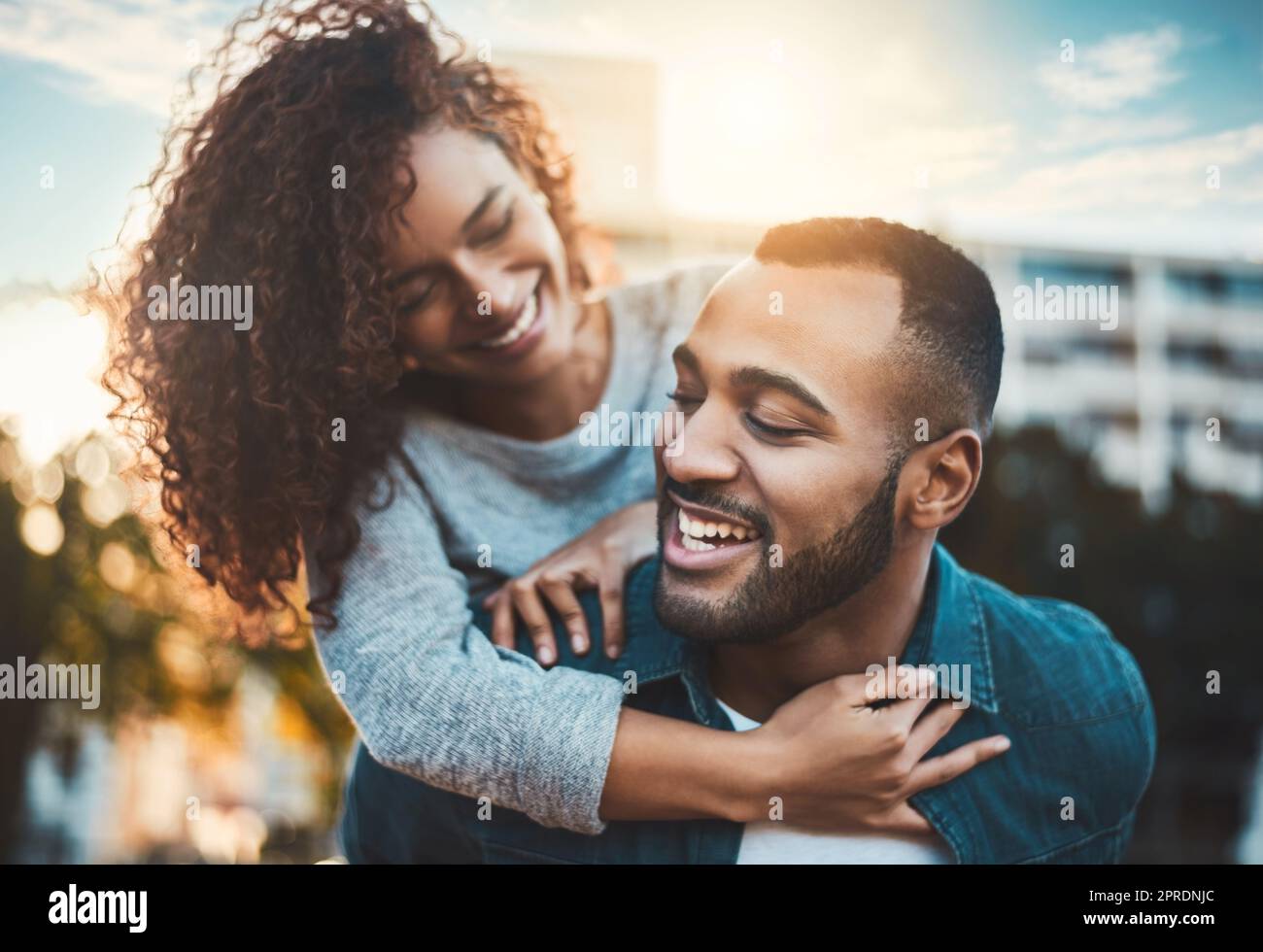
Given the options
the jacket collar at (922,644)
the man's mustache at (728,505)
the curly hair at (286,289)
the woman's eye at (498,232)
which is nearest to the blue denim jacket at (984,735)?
the jacket collar at (922,644)

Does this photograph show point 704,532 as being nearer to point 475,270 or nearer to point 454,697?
point 454,697

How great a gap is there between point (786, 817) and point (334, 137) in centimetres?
178

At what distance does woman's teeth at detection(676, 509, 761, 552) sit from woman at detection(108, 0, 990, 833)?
0.22 meters

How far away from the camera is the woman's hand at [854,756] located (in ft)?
7.87

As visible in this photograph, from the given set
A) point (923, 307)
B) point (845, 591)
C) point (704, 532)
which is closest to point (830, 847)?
point (845, 591)

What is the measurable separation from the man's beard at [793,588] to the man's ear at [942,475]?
0.17 ft

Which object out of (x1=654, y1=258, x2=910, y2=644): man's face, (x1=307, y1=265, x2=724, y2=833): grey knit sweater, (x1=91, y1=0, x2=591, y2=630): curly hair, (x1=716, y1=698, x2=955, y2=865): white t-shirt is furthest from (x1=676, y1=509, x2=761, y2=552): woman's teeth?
(x1=91, y1=0, x2=591, y2=630): curly hair

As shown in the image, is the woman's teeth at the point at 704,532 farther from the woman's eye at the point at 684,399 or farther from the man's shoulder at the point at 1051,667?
the man's shoulder at the point at 1051,667

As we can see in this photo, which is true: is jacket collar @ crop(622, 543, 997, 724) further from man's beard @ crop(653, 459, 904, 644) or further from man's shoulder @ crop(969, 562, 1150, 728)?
man's beard @ crop(653, 459, 904, 644)

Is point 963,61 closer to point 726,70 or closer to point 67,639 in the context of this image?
point 726,70

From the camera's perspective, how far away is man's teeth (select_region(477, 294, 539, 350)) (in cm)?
266

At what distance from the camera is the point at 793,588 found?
2.46 meters

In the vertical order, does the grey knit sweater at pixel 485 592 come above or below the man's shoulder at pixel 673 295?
below
